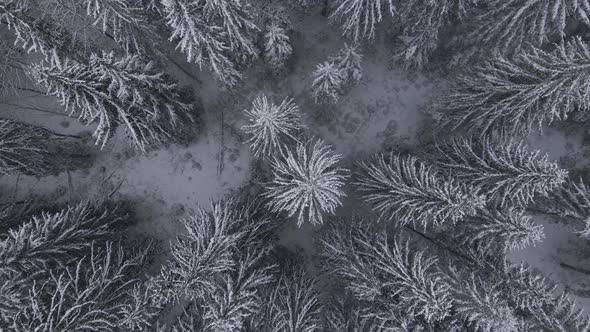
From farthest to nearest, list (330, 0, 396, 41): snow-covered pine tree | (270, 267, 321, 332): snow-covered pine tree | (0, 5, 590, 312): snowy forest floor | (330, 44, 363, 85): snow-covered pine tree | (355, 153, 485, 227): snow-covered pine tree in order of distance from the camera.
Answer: (0, 5, 590, 312): snowy forest floor, (330, 44, 363, 85): snow-covered pine tree, (330, 0, 396, 41): snow-covered pine tree, (270, 267, 321, 332): snow-covered pine tree, (355, 153, 485, 227): snow-covered pine tree

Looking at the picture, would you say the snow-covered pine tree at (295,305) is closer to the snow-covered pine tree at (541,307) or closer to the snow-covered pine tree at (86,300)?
the snow-covered pine tree at (86,300)

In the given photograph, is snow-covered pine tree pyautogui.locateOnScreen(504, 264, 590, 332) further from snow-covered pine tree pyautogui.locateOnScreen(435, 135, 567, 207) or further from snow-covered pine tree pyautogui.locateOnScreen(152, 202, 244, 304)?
snow-covered pine tree pyautogui.locateOnScreen(152, 202, 244, 304)

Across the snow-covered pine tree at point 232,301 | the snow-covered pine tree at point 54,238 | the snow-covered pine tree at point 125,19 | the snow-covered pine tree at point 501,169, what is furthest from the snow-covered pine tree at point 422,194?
the snow-covered pine tree at point 54,238

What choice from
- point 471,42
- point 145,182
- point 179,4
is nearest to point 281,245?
A: point 145,182

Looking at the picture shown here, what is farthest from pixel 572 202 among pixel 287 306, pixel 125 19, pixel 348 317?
pixel 125 19

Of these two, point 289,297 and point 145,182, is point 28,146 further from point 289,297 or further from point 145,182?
point 289,297

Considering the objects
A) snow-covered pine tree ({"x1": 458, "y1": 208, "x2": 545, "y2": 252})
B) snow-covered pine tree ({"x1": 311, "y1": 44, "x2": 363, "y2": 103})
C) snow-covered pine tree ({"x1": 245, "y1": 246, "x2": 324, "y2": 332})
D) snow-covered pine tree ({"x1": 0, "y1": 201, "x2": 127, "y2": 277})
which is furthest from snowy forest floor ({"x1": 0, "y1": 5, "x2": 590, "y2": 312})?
snow-covered pine tree ({"x1": 458, "y1": 208, "x2": 545, "y2": 252})
